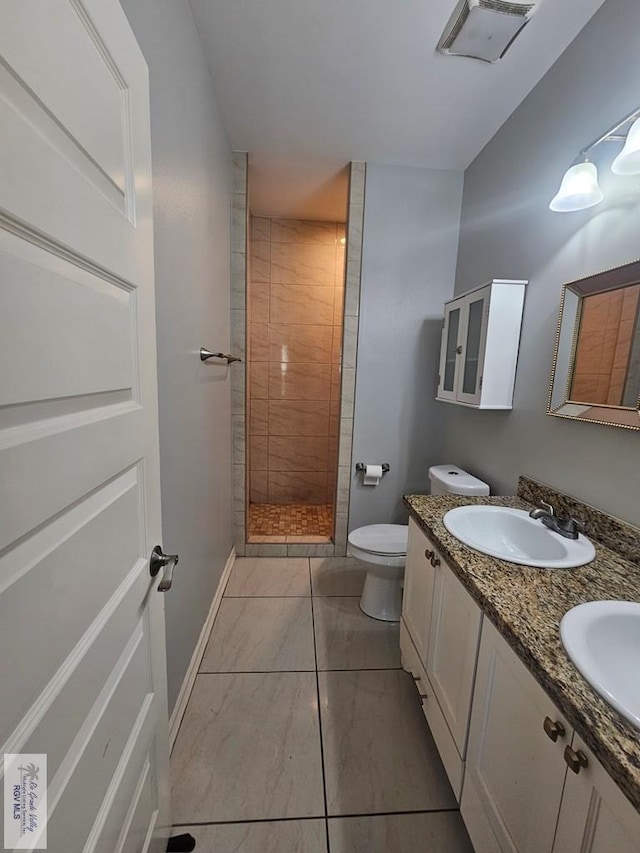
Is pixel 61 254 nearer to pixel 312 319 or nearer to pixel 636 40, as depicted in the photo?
pixel 636 40

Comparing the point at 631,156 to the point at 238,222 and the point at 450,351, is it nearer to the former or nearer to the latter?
the point at 450,351

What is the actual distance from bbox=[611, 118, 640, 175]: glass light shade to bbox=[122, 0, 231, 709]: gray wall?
1352 millimetres

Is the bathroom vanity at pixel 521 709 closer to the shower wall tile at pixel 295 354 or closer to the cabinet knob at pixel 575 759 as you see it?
the cabinet knob at pixel 575 759

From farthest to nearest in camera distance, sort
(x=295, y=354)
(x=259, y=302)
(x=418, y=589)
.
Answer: (x=295, y=354)
(x=259, y=302)
(x=418, y=589)

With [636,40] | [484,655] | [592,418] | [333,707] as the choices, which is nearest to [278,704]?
[333,707]

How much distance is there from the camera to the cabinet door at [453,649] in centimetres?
99

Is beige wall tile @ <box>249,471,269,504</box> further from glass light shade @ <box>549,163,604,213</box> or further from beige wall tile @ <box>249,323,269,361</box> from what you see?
glass light shade @ <box>549,163,604,213</box>

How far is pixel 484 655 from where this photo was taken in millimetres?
917

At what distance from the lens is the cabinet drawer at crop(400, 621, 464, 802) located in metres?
1.04

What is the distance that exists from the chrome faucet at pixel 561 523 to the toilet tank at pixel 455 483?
43cm

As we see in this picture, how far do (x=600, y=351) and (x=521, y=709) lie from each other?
1105 mm

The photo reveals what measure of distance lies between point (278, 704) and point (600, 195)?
221 cm

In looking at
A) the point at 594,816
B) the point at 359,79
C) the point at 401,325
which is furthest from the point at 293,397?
the point at 594,816

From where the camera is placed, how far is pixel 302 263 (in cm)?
312
